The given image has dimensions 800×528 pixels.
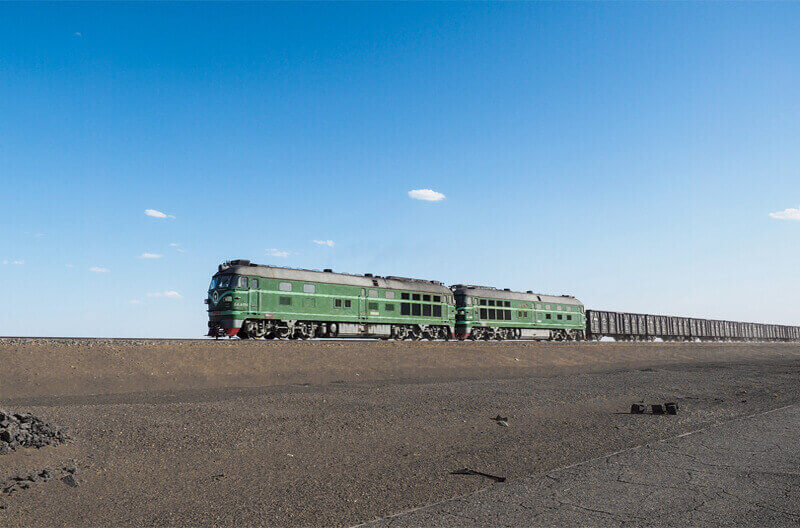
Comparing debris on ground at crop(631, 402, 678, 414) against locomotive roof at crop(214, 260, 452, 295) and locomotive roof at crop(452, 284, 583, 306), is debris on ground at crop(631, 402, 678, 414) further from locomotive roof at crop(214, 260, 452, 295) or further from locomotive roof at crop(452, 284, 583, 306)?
locomotive roof at crop(452, 284, 583, 306)

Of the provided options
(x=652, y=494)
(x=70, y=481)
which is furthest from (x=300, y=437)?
(x=652, y=494)

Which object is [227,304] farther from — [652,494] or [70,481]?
[652,494]

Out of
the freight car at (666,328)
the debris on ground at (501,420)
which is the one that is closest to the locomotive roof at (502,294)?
the freight car at (666,328)

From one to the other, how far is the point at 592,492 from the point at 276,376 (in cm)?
1535

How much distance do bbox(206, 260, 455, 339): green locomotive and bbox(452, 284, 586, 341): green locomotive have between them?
2717mm

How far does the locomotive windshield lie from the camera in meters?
26.7

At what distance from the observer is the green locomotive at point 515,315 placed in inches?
1575

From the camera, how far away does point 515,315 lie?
43531 mm

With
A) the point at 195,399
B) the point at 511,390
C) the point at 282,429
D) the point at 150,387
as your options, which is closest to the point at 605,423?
the point at 511,390

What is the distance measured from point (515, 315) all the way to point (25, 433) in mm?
38173

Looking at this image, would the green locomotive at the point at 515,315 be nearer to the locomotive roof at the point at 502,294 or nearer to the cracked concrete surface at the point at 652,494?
the locomotive roof at the point at 502,294

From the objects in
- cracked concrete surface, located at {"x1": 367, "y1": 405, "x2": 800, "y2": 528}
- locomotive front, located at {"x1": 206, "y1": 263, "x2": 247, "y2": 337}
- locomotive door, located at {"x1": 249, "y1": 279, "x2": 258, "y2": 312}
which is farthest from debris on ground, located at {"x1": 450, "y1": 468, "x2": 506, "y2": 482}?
locomotive door, located at {"x1": 249, "y1": 279, "x2": 258, "y2": 312}

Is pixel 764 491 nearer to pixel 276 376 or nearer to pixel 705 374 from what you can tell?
pixel 276 376

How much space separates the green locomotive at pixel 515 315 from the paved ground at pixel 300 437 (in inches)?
724
